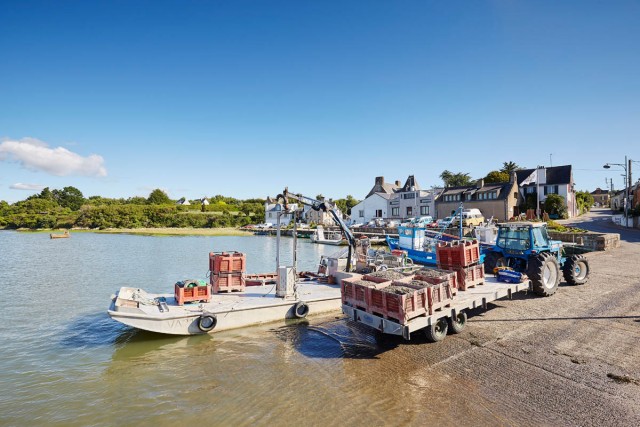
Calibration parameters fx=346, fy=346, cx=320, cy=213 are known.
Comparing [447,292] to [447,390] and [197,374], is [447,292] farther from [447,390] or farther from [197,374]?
[197,374]

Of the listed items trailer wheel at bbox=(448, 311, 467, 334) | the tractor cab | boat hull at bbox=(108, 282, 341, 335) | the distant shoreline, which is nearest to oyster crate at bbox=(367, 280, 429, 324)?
trailer wheel at bbox=(448, 311, 467, 334)

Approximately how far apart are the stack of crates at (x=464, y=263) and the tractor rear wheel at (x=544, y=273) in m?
2.88

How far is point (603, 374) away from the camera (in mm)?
7660

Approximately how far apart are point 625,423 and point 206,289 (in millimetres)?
11119

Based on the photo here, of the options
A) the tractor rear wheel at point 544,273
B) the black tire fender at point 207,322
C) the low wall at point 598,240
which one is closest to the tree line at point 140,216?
the low wall at point 598,240

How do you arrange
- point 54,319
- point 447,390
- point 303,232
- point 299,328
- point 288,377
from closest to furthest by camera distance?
point 447,390, point 288,377, point 299,328, point 54,319, point 303,232

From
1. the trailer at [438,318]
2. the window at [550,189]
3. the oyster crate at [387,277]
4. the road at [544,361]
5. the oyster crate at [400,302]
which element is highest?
the window at [550,189]

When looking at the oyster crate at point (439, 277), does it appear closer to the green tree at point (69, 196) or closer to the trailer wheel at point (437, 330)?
the trailer wheel at point (437, 330)

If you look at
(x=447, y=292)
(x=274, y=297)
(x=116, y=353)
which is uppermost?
(x=447, y=292)

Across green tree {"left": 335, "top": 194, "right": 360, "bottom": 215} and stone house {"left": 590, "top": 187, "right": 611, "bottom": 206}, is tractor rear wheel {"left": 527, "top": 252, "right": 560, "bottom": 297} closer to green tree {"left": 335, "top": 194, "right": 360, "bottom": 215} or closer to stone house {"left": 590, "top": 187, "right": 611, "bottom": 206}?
green tree {"left": 335, "top": 194, "right": 360, "bottom": 215}

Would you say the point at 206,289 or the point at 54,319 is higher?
the point at 206,289

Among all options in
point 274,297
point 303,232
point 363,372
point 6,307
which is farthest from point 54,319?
point 303,232

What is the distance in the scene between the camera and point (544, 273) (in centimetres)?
1395

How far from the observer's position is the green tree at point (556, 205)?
52.7m
